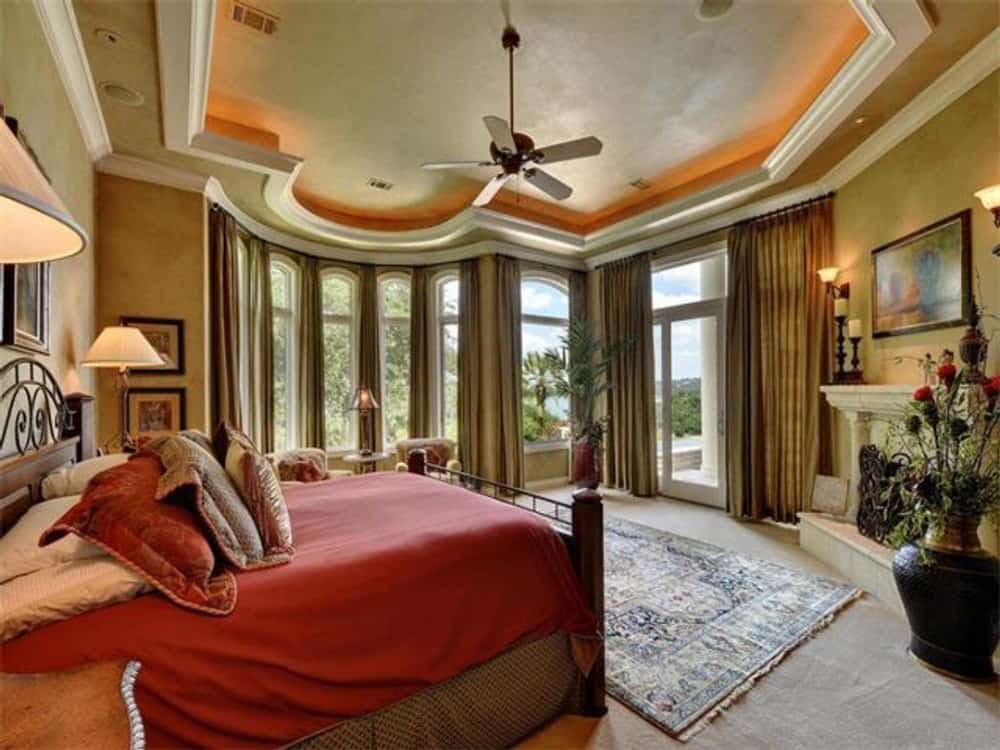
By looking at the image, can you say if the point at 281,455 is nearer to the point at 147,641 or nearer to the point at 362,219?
the point at 362,219

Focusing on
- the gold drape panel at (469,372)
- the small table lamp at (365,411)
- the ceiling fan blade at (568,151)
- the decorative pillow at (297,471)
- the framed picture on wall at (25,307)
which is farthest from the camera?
the gold drape panel at (469,372)

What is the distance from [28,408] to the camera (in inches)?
77.0

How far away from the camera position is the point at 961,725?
74.2 inches

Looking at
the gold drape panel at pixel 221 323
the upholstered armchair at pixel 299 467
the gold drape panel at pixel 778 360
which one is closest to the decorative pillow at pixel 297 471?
the upholstered armchair at pixel 299 467

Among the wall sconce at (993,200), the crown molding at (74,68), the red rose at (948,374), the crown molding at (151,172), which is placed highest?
the crown molding at (74,68)

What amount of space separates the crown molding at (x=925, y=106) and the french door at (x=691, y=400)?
66.7 inches

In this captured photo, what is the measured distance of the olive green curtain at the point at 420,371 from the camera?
237 inches

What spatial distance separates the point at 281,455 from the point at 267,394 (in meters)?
0.97

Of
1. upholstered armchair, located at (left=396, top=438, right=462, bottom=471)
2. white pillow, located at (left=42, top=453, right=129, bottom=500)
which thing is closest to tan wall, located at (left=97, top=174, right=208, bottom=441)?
white pillow, located at (left=42, top=453, right=129, bottom=500)

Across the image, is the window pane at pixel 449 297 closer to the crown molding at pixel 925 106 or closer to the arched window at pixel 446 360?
the arched window at pixel 446 360

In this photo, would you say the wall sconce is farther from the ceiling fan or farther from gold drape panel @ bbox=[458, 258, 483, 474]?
gold drape panel @ bbox=[458, 258, 483, 474]

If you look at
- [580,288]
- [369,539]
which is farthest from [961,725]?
[580,288]

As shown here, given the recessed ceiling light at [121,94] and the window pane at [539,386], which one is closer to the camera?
the recessed ceiling light at [121,94]

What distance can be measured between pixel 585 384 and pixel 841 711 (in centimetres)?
414
